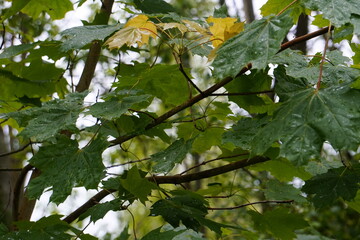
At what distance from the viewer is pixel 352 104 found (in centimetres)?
81

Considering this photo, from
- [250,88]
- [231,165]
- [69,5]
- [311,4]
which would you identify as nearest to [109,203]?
[231,165]

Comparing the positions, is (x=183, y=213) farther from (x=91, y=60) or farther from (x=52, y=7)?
(x=52, y=7)

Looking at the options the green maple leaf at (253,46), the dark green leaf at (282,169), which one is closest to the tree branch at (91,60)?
the dark green leaf at (282,169)

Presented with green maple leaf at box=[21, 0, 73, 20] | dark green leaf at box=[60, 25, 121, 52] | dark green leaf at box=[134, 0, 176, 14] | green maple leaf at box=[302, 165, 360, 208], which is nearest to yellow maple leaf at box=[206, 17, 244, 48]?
dark green leaf at box=[60, 25, 121, 52]

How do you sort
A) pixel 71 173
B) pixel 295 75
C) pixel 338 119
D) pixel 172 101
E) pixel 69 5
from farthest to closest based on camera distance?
pixel 69 5
pixel 172 101
pixel 71 173
pixel 295 75
pixel 338 119

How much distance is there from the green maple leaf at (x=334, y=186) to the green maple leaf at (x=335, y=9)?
408 mm

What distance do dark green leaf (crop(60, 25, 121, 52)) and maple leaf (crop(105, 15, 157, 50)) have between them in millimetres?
63

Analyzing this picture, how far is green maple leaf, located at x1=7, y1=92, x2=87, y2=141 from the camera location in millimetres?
1008

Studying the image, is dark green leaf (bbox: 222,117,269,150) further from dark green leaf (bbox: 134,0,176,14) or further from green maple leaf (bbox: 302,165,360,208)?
dark green leaf (bbox: 134,0,176,14)

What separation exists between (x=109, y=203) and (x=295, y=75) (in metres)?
0.56

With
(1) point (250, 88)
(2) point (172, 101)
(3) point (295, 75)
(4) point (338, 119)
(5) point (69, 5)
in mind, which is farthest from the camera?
(5) point (69, 5)

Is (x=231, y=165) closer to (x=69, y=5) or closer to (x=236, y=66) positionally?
(x=236, y=66)

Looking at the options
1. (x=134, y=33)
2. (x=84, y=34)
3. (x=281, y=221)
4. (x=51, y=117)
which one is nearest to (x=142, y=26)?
(x=134, y=33)

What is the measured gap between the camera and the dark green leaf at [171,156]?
1072mm
